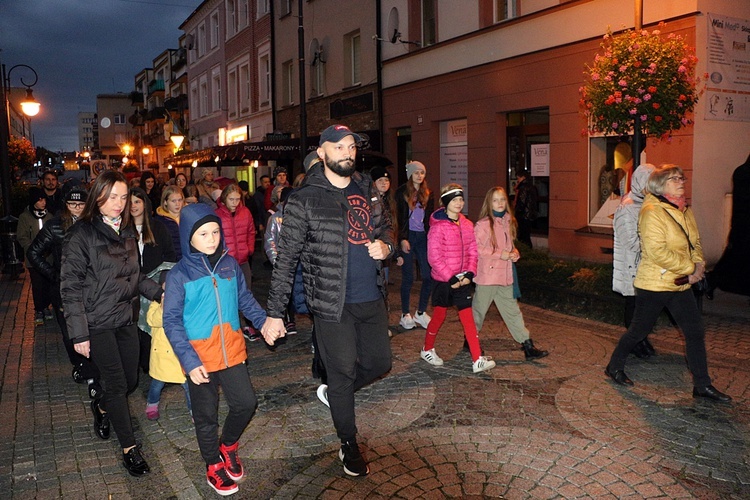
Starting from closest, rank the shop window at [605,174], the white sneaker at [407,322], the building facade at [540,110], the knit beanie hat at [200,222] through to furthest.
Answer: the knit beanie hat at [200,222]
the white sneaker at [407,322]
the building facade at [540,110]
the shop window at [605,174]

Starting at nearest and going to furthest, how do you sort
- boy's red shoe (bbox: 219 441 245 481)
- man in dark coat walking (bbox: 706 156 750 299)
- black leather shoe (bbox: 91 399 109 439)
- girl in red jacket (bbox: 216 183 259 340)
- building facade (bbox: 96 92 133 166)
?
boy's red shoe (bbox: 219 441 245 481) → black leather shoe (bbox: 91 399 109 439) → girl in red jacket (bbox: 216 183 259 340) → man in dark coat walking (bbox: 706 156 750 299) → building facade (bbox: 96 92 133 166)

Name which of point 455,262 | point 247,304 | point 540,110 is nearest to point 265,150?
point 540,110

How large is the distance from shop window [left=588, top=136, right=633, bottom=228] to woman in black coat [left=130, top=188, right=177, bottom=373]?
30.7 ft

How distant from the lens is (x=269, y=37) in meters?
28.5

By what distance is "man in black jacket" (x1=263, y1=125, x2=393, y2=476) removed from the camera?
13.4ft

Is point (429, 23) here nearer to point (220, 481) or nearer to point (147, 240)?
point (147, 240)

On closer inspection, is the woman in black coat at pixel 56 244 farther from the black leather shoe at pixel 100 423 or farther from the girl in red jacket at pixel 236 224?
the girl in red jacket at pixel 236 224

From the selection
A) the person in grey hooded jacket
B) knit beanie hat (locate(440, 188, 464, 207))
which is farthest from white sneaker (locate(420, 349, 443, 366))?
the person in grey hooded jacket

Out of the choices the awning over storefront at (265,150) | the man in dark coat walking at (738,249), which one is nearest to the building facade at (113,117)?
the awning over storefront at (265,150)

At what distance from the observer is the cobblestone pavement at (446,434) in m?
4.11

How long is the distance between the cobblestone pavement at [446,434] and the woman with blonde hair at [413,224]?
1354mm

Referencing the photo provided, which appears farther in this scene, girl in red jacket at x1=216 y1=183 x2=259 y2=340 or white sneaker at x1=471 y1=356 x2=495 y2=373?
girl in red jacket at x1=216 y1=183 x2=259 y2=340

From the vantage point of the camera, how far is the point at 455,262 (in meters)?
6.22

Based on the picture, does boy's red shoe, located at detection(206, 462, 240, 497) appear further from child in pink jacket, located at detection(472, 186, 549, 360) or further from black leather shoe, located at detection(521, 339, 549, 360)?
black leather shoe, located at detection(521, 339, 549, 360)
